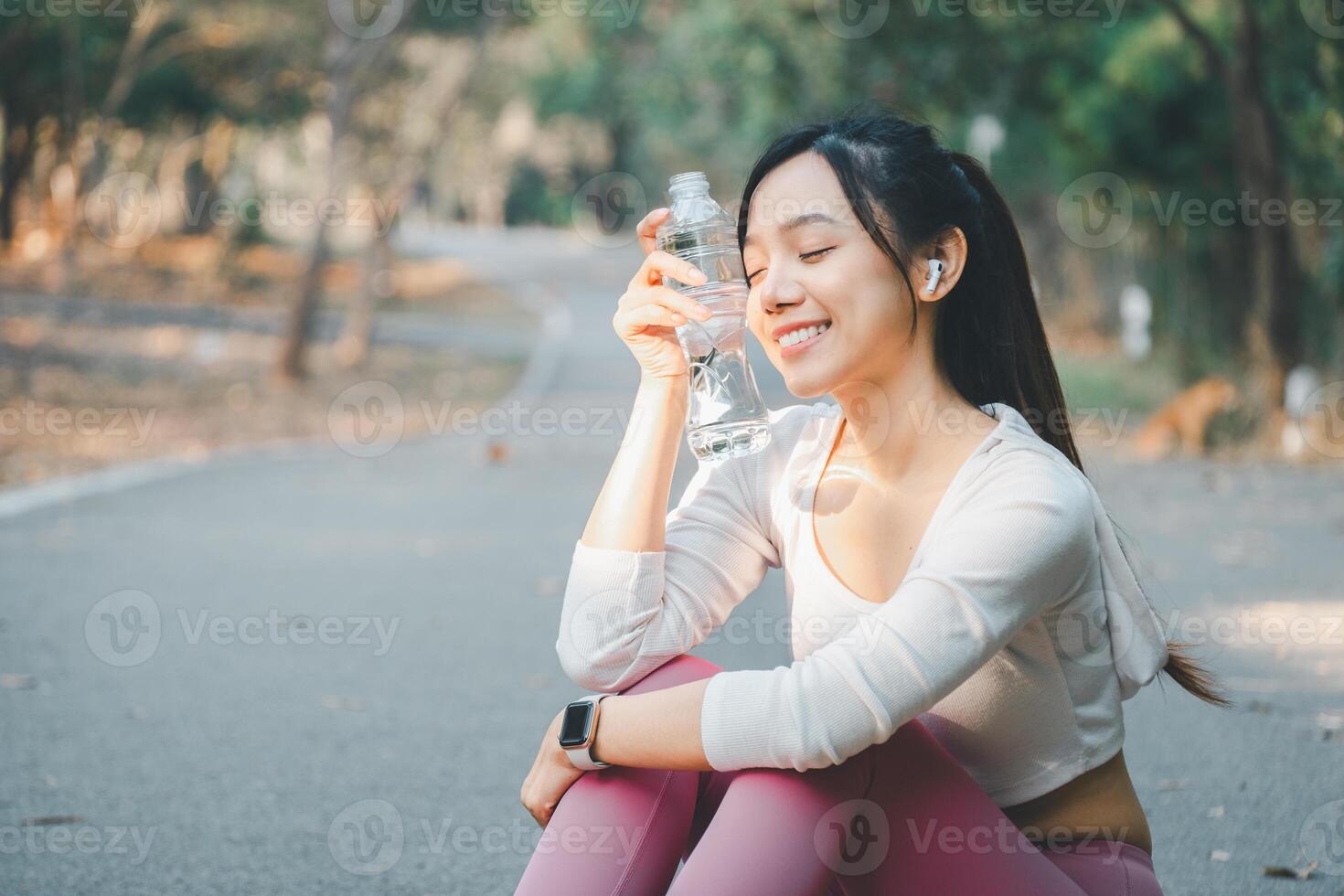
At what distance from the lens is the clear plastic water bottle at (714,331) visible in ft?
10.3

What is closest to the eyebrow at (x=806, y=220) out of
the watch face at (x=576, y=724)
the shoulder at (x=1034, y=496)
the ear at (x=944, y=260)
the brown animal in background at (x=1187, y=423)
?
the ear at (x=944, y=260)

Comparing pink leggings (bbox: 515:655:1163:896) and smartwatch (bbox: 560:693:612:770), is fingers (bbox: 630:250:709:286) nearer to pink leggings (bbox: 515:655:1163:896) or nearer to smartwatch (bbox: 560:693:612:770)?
smartwatch (bbox: 560:693:612:770)

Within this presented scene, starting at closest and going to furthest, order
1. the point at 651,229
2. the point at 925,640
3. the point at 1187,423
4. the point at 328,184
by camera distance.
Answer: the point at 925,640 < the point at 651,229 < the point at 1187,423 < the point at 328,184

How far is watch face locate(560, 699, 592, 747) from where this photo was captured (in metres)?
2.69

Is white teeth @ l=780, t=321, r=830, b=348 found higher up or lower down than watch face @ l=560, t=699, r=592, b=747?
higher up

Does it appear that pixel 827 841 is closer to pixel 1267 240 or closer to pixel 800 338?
pixel 800 338

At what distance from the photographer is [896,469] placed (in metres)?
2.83

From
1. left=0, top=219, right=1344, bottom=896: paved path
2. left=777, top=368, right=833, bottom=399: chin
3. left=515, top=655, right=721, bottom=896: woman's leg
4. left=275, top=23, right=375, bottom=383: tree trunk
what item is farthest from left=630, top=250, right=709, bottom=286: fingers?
left=275, top=23, right=375, bottom=383: tree trunk

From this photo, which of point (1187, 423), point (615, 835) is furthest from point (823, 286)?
point (1187, 423)

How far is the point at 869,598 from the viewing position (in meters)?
2.78

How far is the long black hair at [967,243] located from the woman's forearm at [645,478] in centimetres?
43

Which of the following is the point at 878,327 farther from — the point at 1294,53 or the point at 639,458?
the point at 1294,53

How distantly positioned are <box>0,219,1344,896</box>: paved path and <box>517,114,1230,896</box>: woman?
1.39 m

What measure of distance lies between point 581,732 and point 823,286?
0.88 meters
